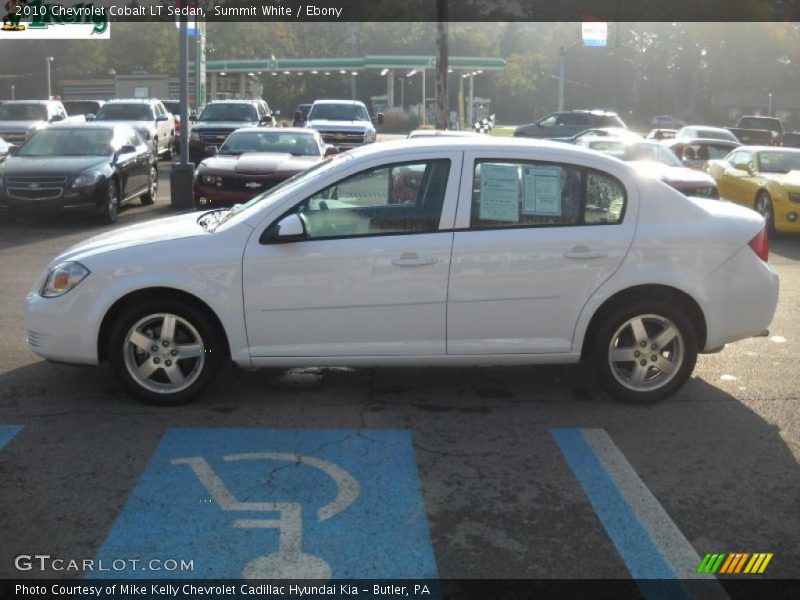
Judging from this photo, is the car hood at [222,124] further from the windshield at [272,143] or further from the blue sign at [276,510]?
the blue sign at [276,510]

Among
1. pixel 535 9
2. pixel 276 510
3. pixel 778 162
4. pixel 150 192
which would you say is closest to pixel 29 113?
pixel 150 192

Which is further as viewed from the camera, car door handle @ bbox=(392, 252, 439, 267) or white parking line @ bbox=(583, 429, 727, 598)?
car door handle @ bbox=(392, 252, 439, 267)

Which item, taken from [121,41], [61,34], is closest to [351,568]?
[61,34]

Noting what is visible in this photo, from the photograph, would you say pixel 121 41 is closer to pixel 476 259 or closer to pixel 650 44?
pixel 650 44

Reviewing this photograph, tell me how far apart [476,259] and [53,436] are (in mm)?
2690

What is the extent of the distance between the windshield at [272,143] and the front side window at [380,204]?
1043 cm

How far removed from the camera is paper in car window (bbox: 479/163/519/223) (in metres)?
6.33

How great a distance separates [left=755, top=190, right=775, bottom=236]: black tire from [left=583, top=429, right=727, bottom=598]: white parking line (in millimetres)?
10851

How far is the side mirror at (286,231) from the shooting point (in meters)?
6.15

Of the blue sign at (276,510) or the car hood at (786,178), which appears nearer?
the blue sign at (276,510)

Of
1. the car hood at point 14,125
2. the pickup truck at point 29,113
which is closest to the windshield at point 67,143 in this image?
the car hood at point 14,125

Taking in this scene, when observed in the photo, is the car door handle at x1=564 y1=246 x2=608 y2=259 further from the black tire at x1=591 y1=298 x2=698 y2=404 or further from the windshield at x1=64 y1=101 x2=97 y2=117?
the windshield at x1=64 y1=101 x2=97 y2=117

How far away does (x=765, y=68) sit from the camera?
3282 inches

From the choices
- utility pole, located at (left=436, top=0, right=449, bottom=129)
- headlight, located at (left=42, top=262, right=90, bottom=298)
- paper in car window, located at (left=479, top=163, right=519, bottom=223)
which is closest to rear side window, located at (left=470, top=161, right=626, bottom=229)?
paper in car window, located at (left=479, top=163, right=519, bottom=223)
